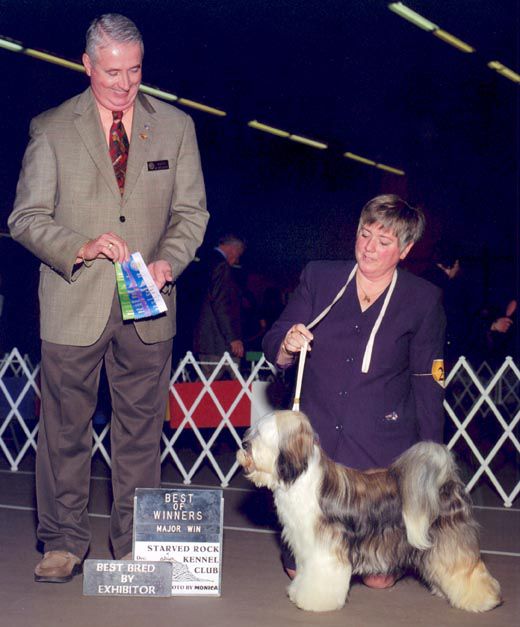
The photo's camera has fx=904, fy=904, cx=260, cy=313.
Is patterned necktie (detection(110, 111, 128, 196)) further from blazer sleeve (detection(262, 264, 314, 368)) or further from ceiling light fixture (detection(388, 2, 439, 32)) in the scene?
ceiling light fixture (detection(388, 2, 439, 32))

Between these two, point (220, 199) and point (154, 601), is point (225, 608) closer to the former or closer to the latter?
point (154, 601)

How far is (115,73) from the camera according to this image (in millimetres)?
3129

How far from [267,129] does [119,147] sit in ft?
40.9

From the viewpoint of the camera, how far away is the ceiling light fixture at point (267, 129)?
1506 centimetres

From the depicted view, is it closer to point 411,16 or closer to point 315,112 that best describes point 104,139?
point 411,16

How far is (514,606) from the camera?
128 inches

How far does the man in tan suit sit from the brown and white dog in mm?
630

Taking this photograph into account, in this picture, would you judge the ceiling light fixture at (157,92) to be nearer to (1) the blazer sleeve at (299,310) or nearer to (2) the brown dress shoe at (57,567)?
(1) the blazer sleeve at (299,310)

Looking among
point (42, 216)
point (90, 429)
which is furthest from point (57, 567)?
point (42, 216)

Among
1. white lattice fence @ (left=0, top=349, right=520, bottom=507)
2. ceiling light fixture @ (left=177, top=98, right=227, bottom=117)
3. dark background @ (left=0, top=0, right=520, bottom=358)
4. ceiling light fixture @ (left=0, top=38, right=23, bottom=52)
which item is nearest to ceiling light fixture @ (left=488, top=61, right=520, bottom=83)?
dark background @ (left=0, top=0, right=520, bottom=358)

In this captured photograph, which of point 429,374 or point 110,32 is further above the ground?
point 110,32

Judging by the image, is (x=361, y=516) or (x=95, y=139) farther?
(x=95, y=139)

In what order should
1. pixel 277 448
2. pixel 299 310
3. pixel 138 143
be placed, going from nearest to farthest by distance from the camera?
pixel 277 448 → pixel 138 143 → pixel 299 310

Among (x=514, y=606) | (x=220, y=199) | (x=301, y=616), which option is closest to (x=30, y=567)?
(x=301, y=616)
